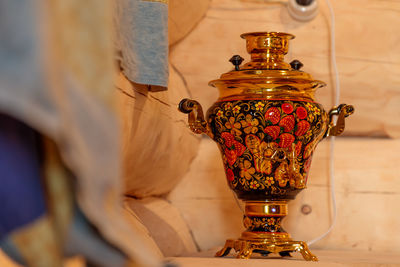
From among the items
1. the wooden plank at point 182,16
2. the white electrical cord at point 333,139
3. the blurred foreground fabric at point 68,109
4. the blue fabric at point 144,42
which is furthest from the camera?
the white electrical cord at point 333,139

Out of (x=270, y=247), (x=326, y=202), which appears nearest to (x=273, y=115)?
(x=270, y=247)

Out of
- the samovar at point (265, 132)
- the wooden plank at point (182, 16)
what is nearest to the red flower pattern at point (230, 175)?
the samovar at point (265, 132)

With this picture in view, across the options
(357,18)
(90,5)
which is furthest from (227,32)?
(90,5)

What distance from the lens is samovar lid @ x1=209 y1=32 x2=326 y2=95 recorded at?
55.0 inches

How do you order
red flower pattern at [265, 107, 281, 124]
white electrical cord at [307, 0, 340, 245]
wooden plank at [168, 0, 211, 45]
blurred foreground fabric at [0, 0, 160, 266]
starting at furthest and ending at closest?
1. white electrical cord at [307, 0, 340, 245]
2. wooden plank at [168, 0, 211, 45]
3. red flower pattern at [265, 107, 281, 124]
4. blurred foreground fabric at [0, 0, 160, 266]

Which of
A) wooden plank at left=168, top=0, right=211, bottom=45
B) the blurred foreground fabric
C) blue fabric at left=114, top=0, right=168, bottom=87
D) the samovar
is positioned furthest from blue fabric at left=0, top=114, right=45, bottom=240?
wooden plank at left=168, top=0, right=211, bottom=45

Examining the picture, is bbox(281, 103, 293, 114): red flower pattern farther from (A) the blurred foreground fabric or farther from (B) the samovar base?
(A) the blurred foreground fabric

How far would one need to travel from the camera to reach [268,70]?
141 cm

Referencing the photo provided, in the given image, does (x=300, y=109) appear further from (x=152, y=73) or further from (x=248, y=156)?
(x=152, y=73)

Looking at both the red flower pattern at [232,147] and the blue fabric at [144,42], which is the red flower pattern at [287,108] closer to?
the red flower pattern at [232,147]

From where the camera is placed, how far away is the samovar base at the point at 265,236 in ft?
4.61

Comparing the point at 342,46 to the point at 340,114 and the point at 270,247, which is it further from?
the point at 270,247

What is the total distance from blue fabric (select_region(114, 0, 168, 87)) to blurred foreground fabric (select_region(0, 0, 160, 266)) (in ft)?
2.18

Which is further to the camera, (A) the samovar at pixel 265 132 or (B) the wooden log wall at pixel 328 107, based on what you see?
(B) the wooden log wall at pixel 328 107
